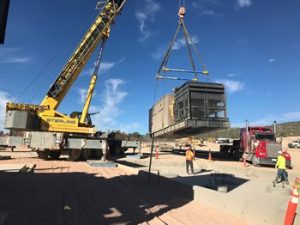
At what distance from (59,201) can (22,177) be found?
518 centimetres

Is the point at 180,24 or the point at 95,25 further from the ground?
the point at 95,25

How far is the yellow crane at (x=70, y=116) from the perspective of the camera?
68.2 ft

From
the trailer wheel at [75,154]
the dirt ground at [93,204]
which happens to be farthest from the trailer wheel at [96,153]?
the dirt ground at [93,204]

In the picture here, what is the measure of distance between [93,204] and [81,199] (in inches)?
29.5

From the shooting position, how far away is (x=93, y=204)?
28.8 feet

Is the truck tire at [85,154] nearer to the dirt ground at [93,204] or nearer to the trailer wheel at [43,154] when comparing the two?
the trailer wheel at [43,154]

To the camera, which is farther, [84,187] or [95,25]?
[95,25]

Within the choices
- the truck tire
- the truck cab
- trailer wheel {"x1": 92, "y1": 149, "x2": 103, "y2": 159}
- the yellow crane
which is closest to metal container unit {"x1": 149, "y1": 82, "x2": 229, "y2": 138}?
the truck cab

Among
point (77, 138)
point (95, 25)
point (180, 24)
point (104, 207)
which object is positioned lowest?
point (104, 207)

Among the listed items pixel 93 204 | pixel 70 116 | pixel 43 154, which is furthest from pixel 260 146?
pixel 93 204

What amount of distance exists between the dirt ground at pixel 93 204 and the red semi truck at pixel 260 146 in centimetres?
1317

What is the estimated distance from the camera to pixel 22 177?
43.6ft

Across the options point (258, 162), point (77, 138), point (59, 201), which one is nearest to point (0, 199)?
point (59, 201)

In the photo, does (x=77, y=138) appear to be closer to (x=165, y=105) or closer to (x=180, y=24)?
(x=165, y=105)
